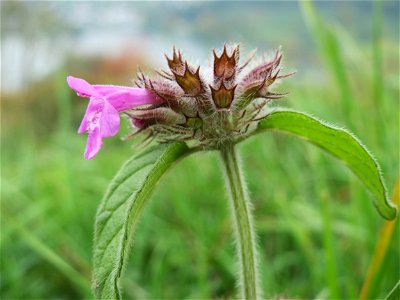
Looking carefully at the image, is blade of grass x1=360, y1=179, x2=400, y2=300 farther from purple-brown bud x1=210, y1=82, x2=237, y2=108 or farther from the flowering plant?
purple-brown bud x1=210, y1=82, x2=237, y2=108

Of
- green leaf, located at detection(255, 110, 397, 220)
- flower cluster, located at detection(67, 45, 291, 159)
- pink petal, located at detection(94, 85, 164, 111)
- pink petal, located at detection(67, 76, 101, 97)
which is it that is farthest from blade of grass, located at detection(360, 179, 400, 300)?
pink petal, located at detection(67, 76, 101, 97)

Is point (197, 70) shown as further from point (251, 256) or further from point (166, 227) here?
point (166, 227)

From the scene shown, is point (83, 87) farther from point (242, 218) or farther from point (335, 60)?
point (335, 60)

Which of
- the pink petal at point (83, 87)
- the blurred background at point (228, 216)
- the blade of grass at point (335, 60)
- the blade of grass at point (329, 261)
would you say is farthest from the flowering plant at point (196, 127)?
the blade of grass at point (335, 60)

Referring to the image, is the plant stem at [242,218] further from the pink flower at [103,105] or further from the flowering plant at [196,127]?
the pink flower at [103,105]

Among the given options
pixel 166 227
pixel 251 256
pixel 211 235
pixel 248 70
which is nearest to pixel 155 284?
pixel 211 235

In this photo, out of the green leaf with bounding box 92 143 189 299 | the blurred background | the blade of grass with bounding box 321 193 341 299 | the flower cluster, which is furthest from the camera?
the blurred background

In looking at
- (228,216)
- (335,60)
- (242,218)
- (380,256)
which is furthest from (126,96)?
(228,216)
